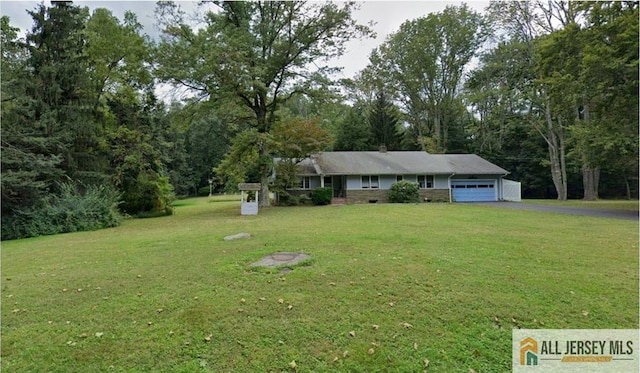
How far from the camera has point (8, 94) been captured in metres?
13.5

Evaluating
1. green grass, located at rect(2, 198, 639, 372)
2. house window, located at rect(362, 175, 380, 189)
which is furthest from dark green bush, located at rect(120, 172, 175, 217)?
green grass, located at rect(2, 198, 639, 372)

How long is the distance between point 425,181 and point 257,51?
15.3m

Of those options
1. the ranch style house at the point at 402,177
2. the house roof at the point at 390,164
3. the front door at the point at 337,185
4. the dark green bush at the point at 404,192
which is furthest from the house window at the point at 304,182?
the dark green bush at the point at 404,192

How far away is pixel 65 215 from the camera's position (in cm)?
1380

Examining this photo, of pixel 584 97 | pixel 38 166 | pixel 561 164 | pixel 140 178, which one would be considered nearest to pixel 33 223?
pixel 38 166

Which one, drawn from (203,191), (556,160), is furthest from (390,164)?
(203,191)

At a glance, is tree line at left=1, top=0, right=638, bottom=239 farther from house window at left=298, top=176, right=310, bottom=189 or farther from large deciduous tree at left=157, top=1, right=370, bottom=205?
house window at left=298, top=176, right=310, bottom=189

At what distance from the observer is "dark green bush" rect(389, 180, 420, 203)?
24.0 metres

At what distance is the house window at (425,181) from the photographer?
1021 inches

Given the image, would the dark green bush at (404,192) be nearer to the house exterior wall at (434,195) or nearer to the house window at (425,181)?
the house exterior wall at (434,195)

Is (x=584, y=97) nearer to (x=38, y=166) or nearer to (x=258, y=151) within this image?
(x=258, y=151)

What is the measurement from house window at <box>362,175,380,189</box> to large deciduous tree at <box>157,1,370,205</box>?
24.9 ft

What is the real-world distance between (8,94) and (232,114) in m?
11.0

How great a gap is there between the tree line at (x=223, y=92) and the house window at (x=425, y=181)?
8594 millimetres
